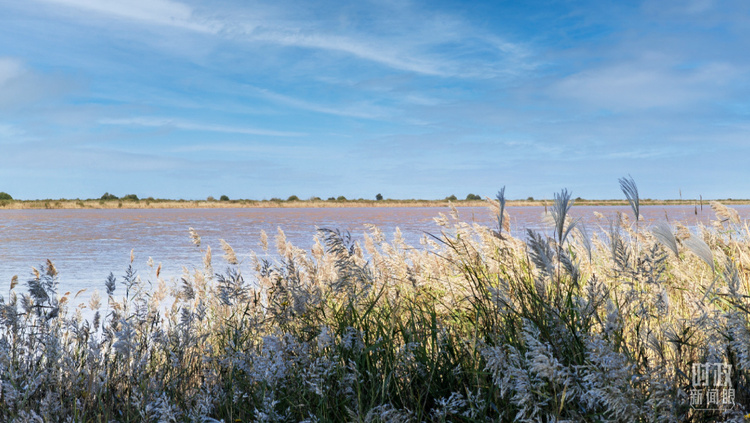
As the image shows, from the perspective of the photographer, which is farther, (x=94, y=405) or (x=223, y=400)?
(x=94, y=405)

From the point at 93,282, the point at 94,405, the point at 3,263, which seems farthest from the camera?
the point at 3,263

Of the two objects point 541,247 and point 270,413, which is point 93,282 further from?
point 541,247

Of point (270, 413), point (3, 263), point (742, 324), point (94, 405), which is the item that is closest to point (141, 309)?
point (94, 405)

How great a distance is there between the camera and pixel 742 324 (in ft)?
5.76

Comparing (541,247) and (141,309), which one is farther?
(141,309)

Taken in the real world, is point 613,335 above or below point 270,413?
above

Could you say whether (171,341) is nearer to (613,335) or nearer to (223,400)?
(223,400)

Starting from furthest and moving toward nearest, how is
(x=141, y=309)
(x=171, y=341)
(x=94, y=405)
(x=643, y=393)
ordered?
(x=141, y=309), (x=171, y=341), (x=94, y=405), (x=643, y=393)

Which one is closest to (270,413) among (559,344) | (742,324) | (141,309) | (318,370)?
(318,370)

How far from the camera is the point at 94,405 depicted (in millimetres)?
2744

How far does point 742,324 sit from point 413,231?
41.9 feet

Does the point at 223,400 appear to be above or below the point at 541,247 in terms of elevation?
below

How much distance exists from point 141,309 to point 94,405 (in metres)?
1.22

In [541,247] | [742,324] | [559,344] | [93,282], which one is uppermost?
[541,247]
